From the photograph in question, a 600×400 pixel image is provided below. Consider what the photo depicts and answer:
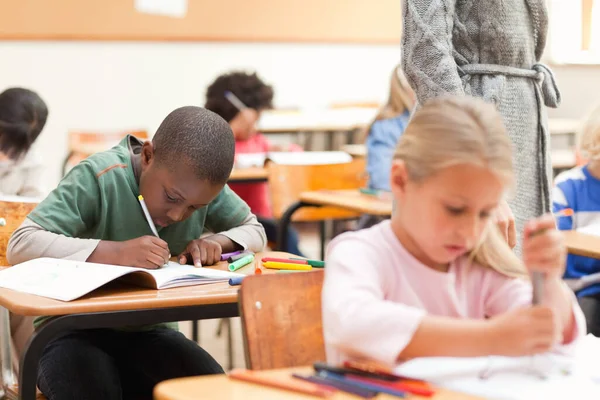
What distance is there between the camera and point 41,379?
6.29 feet

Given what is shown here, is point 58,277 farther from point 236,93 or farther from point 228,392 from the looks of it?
point 236,93

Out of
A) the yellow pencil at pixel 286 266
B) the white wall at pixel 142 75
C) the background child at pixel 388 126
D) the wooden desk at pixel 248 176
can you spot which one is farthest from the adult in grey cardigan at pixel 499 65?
the white wall at pixel 142 75

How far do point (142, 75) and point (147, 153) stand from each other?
17.2 ft

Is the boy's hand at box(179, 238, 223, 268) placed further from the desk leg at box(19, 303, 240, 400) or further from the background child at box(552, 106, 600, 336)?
the background child at box(552, 106, 600, 336)

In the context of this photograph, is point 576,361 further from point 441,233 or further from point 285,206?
point 285,206

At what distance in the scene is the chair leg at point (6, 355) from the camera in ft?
7.25

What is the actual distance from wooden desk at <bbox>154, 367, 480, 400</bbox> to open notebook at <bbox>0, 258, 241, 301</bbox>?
0.62 meters

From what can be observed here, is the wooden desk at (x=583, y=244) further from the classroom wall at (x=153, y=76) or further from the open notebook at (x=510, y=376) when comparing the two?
the classroom wall at (x=153, y=76)

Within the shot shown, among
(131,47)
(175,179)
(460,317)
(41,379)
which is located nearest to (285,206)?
(175,179)

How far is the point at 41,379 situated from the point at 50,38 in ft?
17.6

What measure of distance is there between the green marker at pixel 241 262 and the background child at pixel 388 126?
212cm

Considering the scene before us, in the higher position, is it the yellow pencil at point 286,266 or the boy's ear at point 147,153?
the boy's ear at point 147,153

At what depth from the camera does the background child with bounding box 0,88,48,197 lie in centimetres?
345

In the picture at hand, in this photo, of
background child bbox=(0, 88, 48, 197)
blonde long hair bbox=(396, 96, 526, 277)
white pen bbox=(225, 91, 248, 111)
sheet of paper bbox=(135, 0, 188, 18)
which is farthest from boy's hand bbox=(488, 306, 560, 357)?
sheet of paper bbox=(135, 0, 188, 18)
